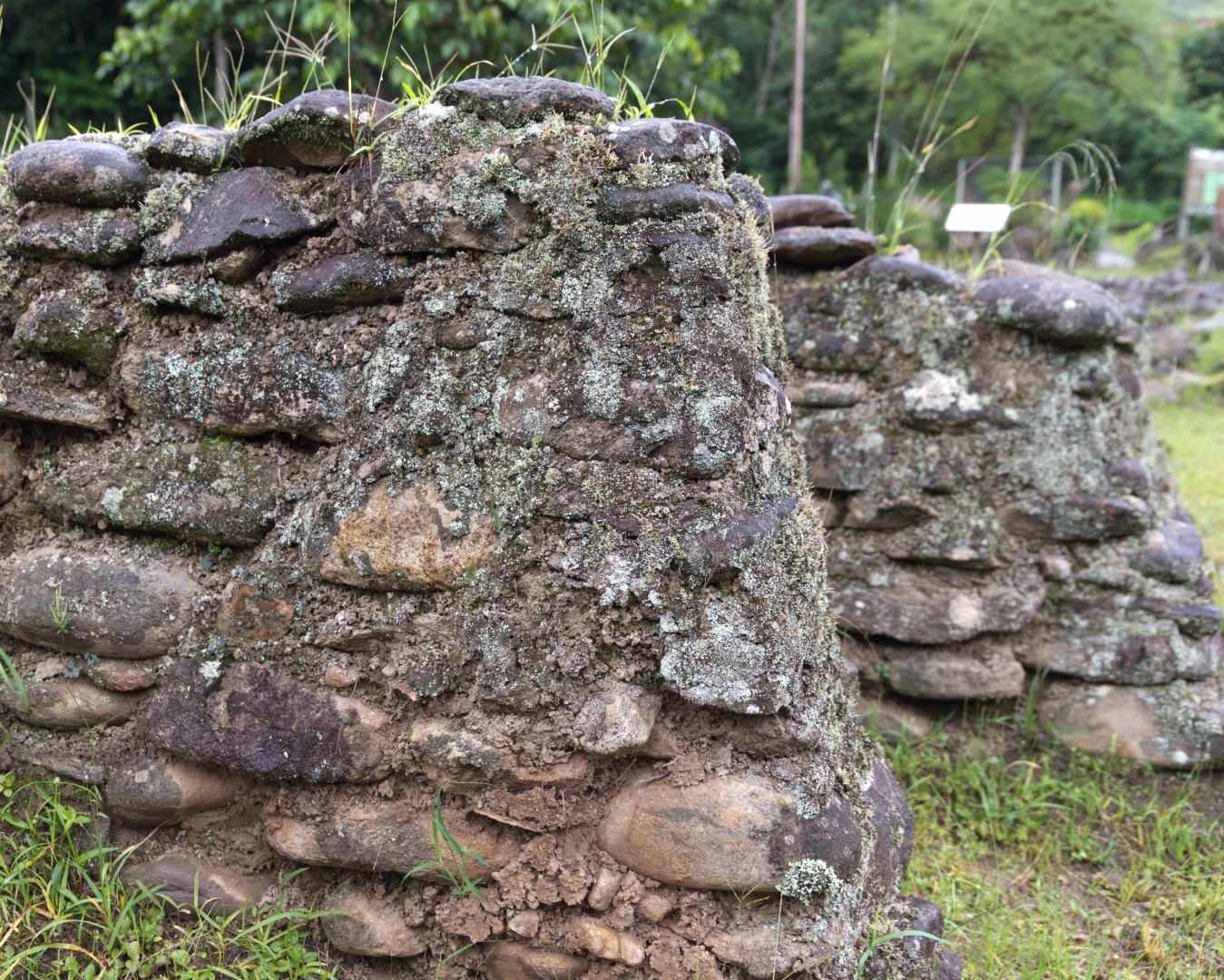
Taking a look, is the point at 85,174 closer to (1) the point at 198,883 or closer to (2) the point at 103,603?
(2) the point at 103,603

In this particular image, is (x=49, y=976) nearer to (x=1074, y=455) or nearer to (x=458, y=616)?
(x=458, y=616)

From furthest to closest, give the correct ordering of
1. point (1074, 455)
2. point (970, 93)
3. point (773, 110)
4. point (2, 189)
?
point (773, 110), point (970, 93), point (1074, 455), point (2, 189)

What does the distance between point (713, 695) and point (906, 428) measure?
1612 millimetres

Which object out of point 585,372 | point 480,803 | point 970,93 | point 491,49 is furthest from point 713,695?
point 970,93

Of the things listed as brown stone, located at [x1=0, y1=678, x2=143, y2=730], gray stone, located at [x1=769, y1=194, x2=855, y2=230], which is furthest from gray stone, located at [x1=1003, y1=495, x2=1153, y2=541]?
brown stone, located at [x1=0, y1=678, x2=143, y2=730]

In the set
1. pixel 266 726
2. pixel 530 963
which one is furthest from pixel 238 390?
pixel 530 963

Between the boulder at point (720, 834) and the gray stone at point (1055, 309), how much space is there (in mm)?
1772

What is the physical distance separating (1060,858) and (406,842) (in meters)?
1.74

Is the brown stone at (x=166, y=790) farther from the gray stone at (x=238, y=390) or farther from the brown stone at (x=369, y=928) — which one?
the gray stone at (x=238, y=390)

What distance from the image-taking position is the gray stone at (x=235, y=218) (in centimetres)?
172

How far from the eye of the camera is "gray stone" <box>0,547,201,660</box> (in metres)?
1.70

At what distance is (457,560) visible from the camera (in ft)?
5.23

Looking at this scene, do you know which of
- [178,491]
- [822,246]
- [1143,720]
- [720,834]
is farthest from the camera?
[822,246]

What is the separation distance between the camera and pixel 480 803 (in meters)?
1.57
